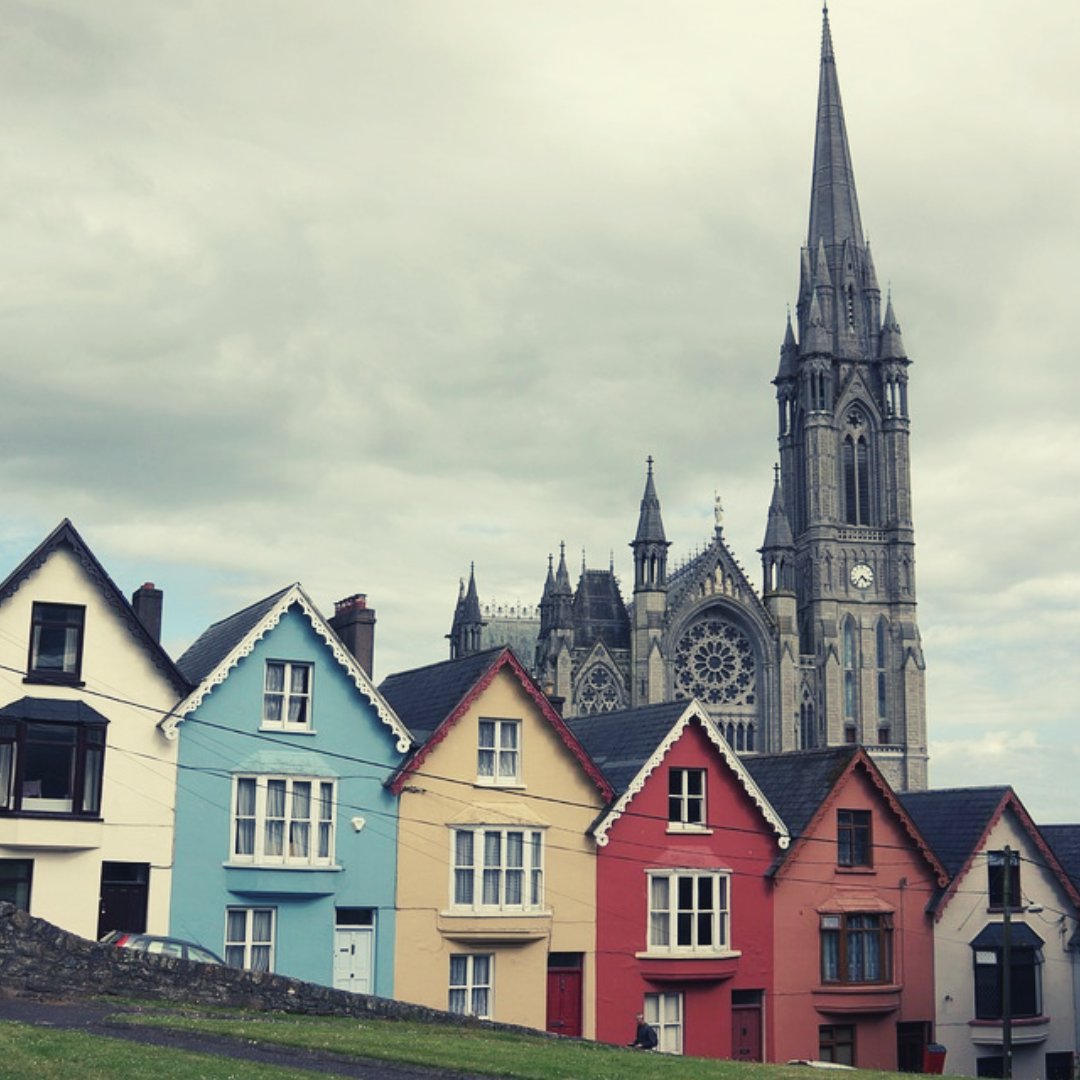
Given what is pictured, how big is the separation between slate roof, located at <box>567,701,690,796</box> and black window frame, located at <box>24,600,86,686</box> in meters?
14.5

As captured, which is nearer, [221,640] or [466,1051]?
[466,1051]

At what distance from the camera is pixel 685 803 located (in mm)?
43219

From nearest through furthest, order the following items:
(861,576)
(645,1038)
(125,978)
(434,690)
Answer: (125,978), (645,1038), (434,690), (861,576)

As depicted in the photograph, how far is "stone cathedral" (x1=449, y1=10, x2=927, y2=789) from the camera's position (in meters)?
119

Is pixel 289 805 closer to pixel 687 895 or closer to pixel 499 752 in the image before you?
pixel 499 752

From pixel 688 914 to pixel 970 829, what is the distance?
33.7ft

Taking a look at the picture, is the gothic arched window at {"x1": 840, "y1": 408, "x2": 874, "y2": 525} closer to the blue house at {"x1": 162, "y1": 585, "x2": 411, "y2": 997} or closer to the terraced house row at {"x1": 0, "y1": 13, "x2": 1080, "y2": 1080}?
the terraced house row at {"x1": 0, "y1": 13, "x2": 1080, "y2": 1080}

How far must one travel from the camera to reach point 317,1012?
2884cm

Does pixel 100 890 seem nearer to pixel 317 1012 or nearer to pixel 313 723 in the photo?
pixel 313 723

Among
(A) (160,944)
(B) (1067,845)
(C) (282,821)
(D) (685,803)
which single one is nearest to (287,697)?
(C) (282,821)

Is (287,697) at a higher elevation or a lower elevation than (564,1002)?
higher

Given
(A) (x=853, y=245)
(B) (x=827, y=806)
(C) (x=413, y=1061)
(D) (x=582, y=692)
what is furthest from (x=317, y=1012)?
(A) (x=853, y=245)

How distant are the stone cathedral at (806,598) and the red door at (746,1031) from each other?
68818mm

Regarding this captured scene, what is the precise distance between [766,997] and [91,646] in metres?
20.3
